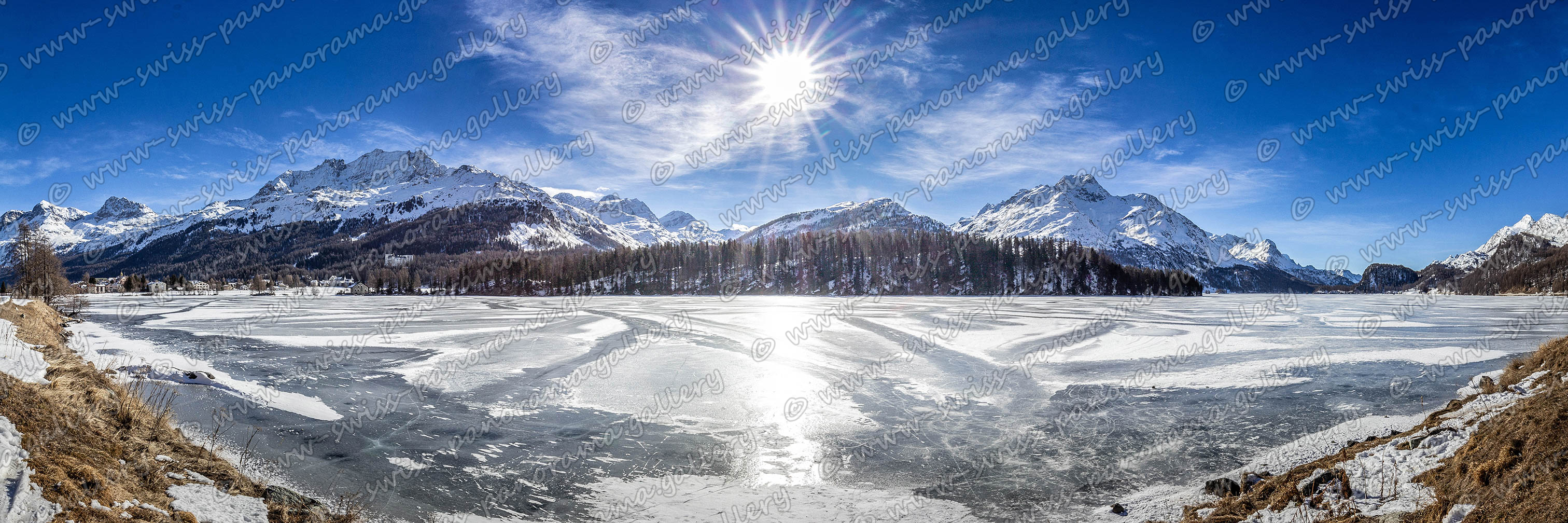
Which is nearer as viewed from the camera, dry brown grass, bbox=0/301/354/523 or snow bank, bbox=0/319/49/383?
dry brown grass, bbox=0/301/354/523

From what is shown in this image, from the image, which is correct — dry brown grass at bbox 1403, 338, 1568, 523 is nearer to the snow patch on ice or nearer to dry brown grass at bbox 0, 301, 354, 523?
dry brown grass at bbox 0, 301, 354, 523

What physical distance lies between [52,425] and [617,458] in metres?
6.39

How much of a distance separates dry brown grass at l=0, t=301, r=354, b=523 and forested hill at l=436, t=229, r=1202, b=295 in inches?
4360

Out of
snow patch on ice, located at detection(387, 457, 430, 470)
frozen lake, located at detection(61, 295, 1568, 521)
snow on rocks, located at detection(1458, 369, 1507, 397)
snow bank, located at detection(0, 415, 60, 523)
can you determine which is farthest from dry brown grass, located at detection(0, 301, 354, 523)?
snow on rocks, located at detection(1458, 369, 1507, 397)

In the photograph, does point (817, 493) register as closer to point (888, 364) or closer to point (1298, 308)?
point (888, 364)

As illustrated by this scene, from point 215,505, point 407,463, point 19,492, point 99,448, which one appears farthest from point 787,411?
point 19,492

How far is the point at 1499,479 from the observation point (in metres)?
5.01

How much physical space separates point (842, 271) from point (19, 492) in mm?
129155

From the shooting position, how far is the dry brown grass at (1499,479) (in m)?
4.57

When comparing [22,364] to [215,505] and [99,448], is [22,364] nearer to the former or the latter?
[99,448]

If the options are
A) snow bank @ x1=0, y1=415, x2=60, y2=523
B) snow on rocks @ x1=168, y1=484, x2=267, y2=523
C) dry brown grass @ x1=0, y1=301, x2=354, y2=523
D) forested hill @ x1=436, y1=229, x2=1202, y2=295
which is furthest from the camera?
forested hill @ x1=436, y1=229, x2=1202, y2=295

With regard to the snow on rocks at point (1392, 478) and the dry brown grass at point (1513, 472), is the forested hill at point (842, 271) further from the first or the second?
the dry brown grass at point (1513, 472)

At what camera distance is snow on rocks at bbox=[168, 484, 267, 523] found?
6.19 meters

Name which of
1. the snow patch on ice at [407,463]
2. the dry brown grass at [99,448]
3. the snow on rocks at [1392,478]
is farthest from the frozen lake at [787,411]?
the snow on rocks at [1392,478]
